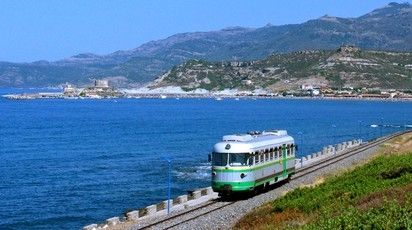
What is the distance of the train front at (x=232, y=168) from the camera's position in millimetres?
34875

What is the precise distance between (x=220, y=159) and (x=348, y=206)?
12051 mm

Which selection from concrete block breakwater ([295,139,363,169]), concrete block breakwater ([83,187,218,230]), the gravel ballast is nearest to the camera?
the gravel ballast

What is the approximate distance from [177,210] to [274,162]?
7199mm

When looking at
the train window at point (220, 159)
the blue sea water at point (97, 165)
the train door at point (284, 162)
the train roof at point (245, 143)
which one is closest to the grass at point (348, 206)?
the train roof at point (245, 143)

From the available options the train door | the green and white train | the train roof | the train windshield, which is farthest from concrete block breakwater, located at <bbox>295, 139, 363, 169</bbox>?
the train windshield

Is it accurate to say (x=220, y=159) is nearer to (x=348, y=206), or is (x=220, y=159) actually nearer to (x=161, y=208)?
(x=161, y=208)

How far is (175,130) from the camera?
135375 mm

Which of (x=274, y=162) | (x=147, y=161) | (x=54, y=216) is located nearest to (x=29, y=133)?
(x=147, y=161)

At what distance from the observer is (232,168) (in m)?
34.8

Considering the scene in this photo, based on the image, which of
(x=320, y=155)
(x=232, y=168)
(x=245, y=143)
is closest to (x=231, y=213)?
(x=232, y=168)

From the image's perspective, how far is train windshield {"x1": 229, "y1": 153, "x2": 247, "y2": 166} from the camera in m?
34.9

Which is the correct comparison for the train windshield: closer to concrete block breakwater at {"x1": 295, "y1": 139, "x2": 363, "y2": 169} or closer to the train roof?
the train roof

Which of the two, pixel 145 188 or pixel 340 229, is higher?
pixel 340 229

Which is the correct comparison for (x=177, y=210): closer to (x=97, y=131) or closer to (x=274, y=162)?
(x=274, y=162)
